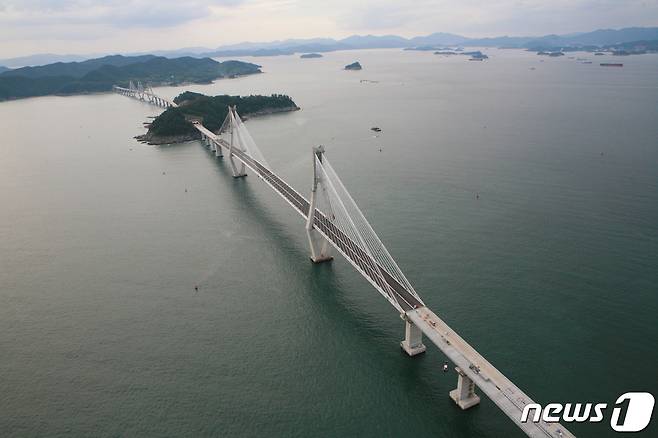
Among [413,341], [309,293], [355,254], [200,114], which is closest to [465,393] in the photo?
[413,341]

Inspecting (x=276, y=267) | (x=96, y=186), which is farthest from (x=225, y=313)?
(x=96, y=186)

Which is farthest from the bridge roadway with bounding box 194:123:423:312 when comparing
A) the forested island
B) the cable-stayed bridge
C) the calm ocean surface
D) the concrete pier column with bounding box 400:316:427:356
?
the forested island

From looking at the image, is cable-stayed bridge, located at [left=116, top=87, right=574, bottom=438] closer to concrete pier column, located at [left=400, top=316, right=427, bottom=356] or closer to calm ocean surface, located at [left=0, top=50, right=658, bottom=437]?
concrete pier column, located at [left=400, top=316, right=427, bottom=356]

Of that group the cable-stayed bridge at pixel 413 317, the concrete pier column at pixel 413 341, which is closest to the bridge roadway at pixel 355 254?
the cable-stayed bridge at pixel 413 317

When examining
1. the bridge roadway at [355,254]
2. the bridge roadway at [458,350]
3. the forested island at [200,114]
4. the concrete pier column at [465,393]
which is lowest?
the concrete pier column at [465,393]

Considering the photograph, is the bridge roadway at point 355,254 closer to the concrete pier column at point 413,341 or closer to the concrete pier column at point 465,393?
the concrete pier column at point 413,341

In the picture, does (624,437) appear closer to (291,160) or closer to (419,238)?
(419,238)
